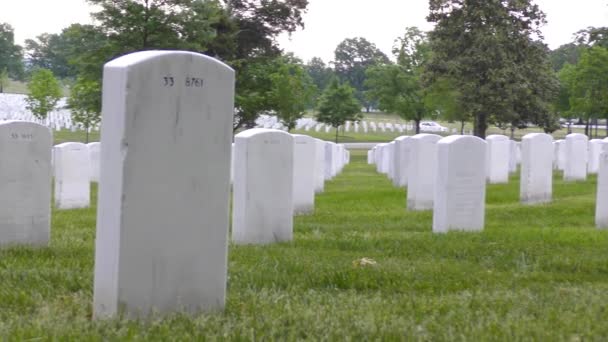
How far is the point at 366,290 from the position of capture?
696 centimetres

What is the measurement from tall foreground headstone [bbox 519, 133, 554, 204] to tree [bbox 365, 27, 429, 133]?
46.7 m

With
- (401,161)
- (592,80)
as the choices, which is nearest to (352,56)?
(592,80)

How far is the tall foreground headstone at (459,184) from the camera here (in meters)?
12.0

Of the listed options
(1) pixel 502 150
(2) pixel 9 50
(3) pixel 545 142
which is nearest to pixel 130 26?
(1) pixel 502 150

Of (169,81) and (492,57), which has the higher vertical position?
(492,57)

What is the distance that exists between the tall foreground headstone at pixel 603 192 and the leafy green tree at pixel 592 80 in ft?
123

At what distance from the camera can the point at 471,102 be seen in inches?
1679

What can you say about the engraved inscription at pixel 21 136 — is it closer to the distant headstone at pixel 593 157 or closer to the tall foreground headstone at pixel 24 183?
the tall foreground headstone at pixel 24 183

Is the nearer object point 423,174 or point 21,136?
point 21,136

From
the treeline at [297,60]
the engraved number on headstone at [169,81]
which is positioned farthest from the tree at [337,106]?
the engraved number on headstone at [169,81]

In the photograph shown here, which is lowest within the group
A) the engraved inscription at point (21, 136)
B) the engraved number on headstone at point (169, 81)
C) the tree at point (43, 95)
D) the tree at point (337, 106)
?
the engraved inscription at point (21, 136)

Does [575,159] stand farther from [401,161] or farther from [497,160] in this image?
[401,161]

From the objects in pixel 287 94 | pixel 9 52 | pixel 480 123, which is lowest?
pixel 480 123

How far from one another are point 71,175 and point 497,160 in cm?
1209
